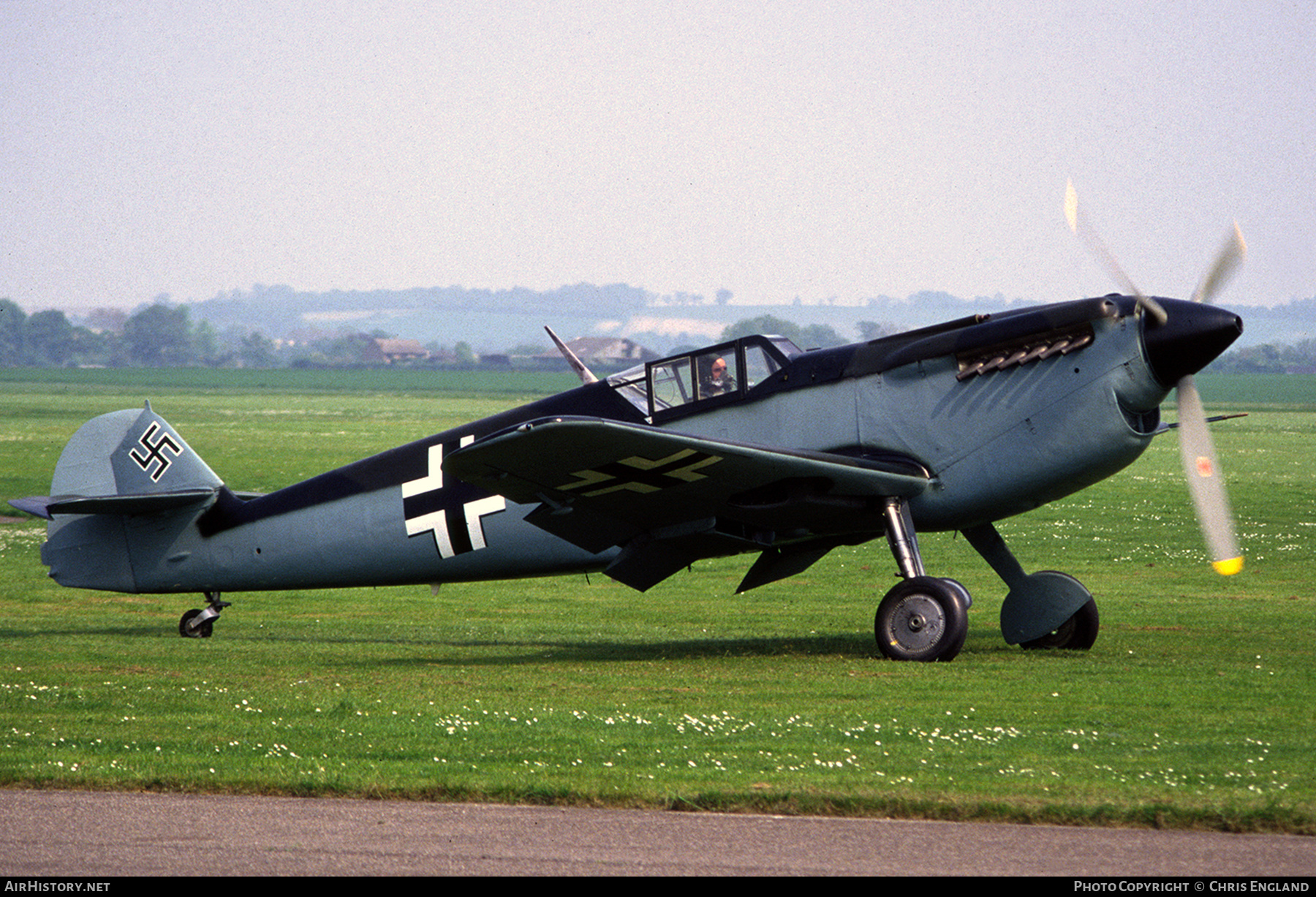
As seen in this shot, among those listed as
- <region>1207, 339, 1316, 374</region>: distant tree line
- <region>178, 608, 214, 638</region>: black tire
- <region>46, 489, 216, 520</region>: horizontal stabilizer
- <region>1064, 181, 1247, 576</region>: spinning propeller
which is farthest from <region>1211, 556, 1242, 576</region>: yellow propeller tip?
<region>1207, 339, 1316, 374</region>: distant tree line

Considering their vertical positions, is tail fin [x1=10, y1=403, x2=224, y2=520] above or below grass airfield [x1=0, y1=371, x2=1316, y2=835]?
above

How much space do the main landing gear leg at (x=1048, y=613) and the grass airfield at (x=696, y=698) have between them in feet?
0.89

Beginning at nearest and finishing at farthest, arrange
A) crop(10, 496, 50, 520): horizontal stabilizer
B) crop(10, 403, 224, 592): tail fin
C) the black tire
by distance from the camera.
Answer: crop(10, 496, 50, 520): horizontal stabilizer, crop(10, 403, 224, 592): tail fin, the black tire

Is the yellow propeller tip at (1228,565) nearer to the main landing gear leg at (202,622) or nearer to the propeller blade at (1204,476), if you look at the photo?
the propeller blade at (1204,476)

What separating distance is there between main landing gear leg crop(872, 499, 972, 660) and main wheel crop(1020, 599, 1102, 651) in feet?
4.47

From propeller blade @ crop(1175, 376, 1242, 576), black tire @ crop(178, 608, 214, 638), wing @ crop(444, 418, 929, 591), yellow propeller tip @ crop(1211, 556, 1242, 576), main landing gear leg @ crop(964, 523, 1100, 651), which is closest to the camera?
wing @ crop(444, 418, 929, 591)

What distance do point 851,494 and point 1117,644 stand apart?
9.59ft

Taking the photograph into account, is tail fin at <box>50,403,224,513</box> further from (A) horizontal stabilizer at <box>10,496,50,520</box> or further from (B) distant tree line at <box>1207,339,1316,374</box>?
(B) distant tree line at <box>1207,339,1316,374</box>

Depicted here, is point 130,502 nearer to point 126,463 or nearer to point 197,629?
point 126,463

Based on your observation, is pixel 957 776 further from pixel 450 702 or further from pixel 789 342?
pixel 789 342

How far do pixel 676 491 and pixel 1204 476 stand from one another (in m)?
4.21

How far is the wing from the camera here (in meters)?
10.4

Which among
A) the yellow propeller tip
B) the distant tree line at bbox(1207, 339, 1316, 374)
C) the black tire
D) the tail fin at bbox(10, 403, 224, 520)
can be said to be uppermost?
the distant tree line at bbox(1207, 339, 1316, 374)
